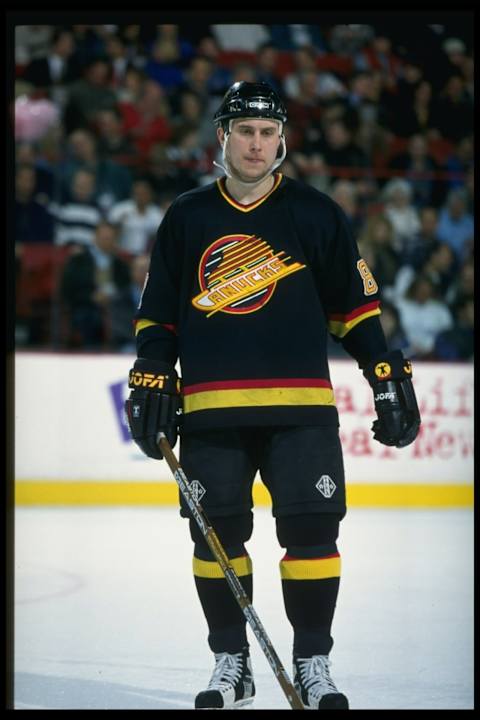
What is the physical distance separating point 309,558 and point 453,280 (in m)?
5.79

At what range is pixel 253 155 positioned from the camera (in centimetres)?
310

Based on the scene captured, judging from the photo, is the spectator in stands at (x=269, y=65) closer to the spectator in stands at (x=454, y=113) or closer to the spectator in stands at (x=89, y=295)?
the spectator in stands at (x=454, y=113)

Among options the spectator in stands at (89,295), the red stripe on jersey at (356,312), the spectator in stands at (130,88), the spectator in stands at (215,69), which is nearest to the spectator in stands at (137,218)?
the spectator in stands at (89,295)

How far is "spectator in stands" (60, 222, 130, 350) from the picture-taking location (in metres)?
7.83

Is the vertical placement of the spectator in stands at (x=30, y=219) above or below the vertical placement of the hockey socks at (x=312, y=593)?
above

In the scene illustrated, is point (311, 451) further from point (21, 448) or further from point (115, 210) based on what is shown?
point (115, 210)

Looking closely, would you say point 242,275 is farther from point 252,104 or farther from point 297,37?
point 297,37

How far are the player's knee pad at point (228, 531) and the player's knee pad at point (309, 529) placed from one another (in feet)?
0.36

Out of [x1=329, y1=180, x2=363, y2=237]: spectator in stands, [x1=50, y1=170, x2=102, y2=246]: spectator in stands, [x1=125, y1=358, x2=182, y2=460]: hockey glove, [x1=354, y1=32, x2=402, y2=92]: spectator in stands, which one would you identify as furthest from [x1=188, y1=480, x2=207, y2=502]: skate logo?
[x1=354, y1=32, x2=402, y2=92]: spectator in stands

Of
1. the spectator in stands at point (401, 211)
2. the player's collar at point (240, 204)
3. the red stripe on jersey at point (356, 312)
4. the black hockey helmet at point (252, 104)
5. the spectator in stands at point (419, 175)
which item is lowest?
the red stripe on jersey at point (356, 312)

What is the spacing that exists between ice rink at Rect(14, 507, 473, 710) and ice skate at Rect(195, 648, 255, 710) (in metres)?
0.05

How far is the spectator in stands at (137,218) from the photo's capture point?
8.27 m

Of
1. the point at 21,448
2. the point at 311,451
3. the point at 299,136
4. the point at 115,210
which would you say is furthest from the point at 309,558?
the point at 299,136

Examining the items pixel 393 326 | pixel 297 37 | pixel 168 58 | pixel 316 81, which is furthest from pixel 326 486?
pixel 297 37
